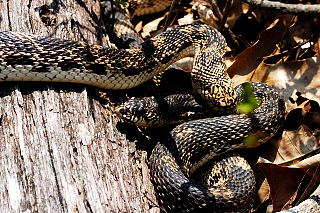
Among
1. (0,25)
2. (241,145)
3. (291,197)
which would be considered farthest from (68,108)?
(291,197)

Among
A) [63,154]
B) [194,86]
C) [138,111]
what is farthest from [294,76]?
Result: [63,154]

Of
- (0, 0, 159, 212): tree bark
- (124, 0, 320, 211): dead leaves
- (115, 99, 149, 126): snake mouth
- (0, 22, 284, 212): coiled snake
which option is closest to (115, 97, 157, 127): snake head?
(115, 99, 149, 126): snake mouth

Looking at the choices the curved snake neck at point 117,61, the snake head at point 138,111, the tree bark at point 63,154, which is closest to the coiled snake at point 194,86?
the curved snake neck at point 117,61

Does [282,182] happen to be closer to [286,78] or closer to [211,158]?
[211,158]

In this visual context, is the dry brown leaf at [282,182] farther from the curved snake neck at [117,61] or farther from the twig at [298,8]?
the twig at [298,8]

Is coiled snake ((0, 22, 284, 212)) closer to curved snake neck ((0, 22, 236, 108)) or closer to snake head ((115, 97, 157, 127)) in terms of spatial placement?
curved snake neck ((0, 22, 236, 108))
